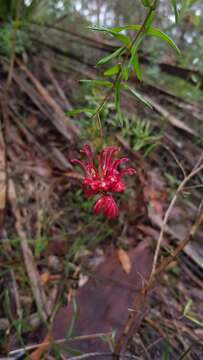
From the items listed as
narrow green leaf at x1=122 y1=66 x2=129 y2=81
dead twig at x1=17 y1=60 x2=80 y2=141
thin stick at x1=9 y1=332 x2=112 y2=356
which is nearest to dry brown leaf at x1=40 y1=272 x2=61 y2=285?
thin stick at x1=9 y1=332 x2=112 y2=356

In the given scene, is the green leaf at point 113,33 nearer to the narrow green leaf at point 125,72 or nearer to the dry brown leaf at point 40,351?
the narrow green leaf at point 125,72

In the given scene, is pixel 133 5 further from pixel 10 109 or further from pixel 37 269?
pixel 37 269

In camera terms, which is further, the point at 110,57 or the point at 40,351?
the point at 40,351

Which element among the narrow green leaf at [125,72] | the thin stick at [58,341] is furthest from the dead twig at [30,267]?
the narrow green leaf at [125,72]

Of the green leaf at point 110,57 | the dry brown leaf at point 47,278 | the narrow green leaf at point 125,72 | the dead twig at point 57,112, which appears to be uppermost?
the green leaf at point 110,57

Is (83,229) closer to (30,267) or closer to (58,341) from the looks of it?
(30,267)

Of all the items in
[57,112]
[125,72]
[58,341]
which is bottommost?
[58,341]

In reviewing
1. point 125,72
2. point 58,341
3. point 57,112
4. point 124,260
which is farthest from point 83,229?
point 125,72

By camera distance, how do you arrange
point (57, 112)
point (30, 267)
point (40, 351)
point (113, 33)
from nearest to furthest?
point (113, 33) → point (40, 351) → point (30, 267) → point (57, 112)
